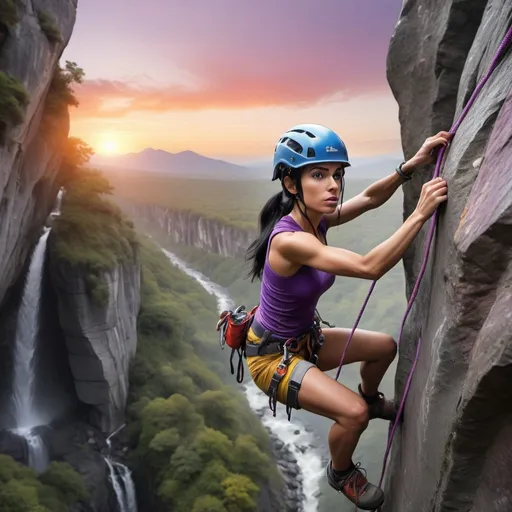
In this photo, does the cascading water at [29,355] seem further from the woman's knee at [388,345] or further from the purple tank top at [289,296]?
the woman's knee at [388,345]

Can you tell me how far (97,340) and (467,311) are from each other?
1520 centimetres

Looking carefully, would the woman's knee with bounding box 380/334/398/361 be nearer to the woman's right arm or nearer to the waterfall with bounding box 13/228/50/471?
the woman's right arm

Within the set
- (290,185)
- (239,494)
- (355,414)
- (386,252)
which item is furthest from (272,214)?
(239,494)

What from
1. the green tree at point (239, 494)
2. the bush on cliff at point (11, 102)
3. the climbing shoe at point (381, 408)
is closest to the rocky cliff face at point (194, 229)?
the green tree at point (239, 494)

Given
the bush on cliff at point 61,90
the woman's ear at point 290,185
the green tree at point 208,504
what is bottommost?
the green tree at point 208,504

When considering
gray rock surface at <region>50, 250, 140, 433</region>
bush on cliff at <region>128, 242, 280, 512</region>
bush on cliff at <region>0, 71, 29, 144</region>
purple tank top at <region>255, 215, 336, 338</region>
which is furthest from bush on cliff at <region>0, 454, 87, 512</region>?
purple tank top at <region>255, 215, 336, 338</region>

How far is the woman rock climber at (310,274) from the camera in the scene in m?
2.70

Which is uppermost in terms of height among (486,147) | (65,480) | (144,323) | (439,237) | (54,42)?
(54,42)

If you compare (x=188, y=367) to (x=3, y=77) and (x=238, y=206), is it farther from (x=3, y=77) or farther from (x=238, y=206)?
(x=238, y=206)

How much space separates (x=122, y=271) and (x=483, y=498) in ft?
53.9

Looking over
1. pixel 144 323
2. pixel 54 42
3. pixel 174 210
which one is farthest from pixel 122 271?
pixel 174 210

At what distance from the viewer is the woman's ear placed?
122 inches

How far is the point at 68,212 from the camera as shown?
17156 millimetres

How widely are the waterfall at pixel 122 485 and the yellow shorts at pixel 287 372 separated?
14.3 metres
